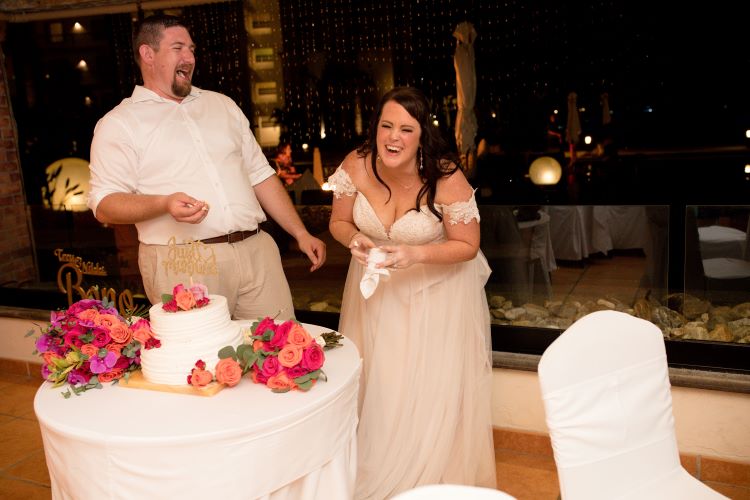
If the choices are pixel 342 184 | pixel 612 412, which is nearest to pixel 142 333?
pixel 342 184

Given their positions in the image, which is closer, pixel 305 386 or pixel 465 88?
pixel 305 386

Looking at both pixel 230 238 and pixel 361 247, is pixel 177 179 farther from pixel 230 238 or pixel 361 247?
pixel 361 247

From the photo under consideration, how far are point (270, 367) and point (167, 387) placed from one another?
331 mm

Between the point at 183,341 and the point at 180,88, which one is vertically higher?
the point at 180,88

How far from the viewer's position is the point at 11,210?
5.07 m

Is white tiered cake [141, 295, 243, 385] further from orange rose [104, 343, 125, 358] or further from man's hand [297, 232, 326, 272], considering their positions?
man's hand [297, 232, 326, 272]

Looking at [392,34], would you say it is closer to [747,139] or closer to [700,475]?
[747,139]

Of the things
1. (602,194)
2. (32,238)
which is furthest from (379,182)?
(32,238)

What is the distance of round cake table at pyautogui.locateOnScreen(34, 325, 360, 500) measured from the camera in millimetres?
1807

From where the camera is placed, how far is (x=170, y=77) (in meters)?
2.83

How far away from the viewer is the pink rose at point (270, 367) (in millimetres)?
2057

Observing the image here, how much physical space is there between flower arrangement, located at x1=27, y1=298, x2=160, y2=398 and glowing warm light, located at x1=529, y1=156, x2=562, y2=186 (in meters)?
2.66

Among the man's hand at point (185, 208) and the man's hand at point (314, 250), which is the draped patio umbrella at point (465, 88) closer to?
the man's hand at point (314, 250)

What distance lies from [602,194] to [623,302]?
0.93 metres
